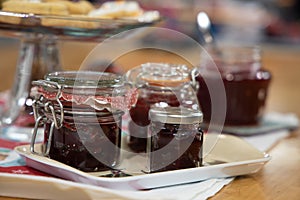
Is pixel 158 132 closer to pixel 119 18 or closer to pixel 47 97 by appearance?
pixel 47 97

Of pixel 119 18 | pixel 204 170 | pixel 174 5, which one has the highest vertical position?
pixel 174 5

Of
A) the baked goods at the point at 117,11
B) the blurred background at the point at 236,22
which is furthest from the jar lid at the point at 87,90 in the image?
the blurred background at the point at 236,22

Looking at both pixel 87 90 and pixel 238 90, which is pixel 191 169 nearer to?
pixel 87 90

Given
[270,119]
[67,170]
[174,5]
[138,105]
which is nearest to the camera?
[67,170]

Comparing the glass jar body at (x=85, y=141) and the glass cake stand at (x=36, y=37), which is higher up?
the glass cake stand at (x=36, y=37)

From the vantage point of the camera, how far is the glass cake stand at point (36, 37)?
761 mm

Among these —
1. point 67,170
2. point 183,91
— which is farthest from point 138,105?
point 67,170

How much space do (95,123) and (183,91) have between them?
0.57ft

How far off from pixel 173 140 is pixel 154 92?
0.43ft

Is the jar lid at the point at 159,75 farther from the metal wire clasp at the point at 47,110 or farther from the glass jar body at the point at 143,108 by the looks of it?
the metal wire clasp at the point at 47,110

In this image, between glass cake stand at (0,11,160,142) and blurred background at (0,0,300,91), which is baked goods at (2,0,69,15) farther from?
blurred background at (0,0,300,91)

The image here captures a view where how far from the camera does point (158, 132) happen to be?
645 millimetres

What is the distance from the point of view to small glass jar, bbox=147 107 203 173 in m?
0.64

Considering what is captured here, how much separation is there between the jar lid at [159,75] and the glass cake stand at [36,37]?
0.24ft
